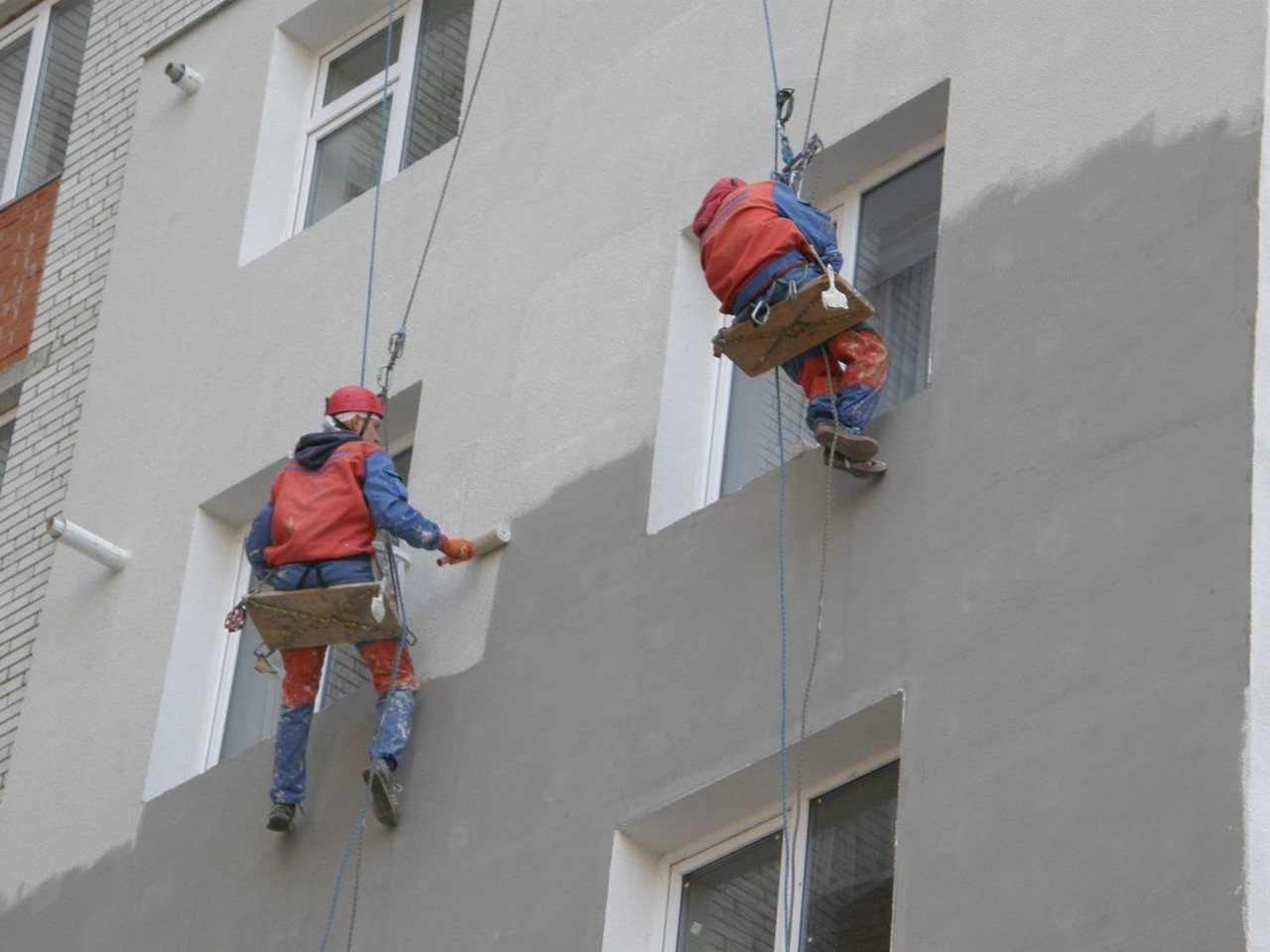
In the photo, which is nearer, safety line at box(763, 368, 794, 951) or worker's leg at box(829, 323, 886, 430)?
safety line at box(763, 368, 794, 951)

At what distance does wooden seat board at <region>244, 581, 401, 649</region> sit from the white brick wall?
264cm

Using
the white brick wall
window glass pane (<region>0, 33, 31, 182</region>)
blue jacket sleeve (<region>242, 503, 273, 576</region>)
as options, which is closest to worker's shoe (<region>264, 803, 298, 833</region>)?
blue jacket sleeve (<region>242, 503, 273, 576</region>)

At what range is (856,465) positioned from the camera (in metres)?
9.24

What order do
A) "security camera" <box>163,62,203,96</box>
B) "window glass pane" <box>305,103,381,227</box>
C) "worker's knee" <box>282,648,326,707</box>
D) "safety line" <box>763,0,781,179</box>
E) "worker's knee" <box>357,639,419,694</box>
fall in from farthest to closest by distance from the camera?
"security camera" <box>163,62,203,96</box> → "window glass pane" <box>305,103,381,227</box> → "worker's knee" <box>282,648,326,707</box> → "worker's knee" <box>357,639,419,694</box> → "safety line" <box>763,0,781,179</box>

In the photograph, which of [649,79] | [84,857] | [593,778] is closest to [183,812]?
[84,857]

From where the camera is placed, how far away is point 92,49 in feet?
52.0

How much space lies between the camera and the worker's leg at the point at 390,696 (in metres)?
10.6

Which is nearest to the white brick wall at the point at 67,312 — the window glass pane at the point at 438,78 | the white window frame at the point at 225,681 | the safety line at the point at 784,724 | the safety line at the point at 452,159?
the white window frame at the point at 225,681

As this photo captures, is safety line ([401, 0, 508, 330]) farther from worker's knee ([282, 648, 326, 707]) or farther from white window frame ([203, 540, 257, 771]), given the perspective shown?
worker's knee ([282, 648, 326, 707])

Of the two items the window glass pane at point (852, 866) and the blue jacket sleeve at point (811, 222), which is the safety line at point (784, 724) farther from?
the blue jacket sleeve at point (811, 222)

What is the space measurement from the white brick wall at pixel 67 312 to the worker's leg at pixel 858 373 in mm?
5221

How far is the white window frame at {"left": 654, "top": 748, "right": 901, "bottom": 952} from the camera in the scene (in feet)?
29.6

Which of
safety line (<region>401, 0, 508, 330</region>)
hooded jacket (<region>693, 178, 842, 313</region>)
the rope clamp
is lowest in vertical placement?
hooded jacket (<region>693, 178, 842, 313</region>)

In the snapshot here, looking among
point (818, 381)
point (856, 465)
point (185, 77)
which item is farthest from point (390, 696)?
point (185, 77)
